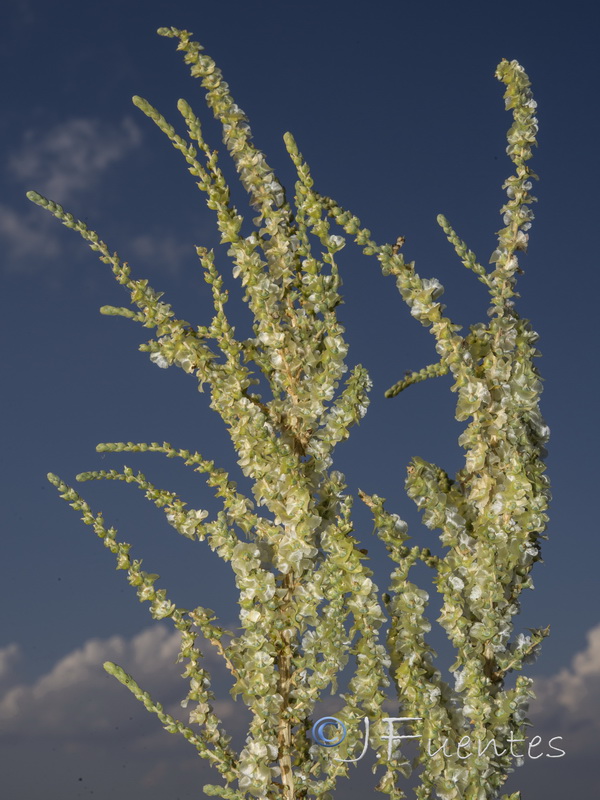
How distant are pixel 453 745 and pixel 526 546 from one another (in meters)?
0.65

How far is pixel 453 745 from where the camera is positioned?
8.90 ft

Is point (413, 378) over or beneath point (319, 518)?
over

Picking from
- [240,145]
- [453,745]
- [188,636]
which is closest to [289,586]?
[188,636]

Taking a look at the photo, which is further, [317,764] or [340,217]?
[340,217]

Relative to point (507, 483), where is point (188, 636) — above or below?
below

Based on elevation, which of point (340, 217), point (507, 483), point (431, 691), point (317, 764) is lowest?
point (317, 764)

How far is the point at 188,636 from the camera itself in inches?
107

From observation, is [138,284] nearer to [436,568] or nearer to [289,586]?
[289,586]

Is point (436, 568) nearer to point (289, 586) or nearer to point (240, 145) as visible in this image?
point (289, 586)

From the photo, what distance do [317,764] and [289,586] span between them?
1.72 feet

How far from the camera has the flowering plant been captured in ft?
8.49

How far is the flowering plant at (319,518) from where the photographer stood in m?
2.59

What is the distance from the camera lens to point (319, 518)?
260 centimetres

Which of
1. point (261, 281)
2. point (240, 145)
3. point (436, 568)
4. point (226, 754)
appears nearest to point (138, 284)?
point (261, 281)
